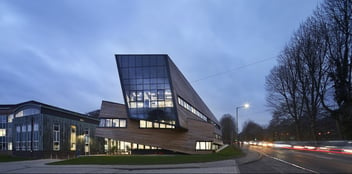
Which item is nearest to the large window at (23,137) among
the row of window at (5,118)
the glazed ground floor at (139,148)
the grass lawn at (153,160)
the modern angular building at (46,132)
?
the modern angular building at (46,132)

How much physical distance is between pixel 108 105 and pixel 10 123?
104ft

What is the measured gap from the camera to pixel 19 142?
173ft

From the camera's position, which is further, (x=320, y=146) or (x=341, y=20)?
(x=320, y=146)

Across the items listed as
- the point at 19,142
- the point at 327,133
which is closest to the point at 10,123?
the point at 19,142

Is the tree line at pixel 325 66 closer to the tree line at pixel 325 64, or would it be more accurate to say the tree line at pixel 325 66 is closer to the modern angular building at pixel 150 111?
the tree line at pixel 325 64

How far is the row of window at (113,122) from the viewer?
41312 mm

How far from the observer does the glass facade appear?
131 ft

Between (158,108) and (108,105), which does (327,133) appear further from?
(108,105)

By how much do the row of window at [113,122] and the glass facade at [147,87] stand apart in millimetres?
1928

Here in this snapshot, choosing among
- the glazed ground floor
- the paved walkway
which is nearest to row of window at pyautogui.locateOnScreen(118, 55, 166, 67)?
the glazed ground floor

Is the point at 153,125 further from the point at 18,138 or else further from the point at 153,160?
the point at 18,138

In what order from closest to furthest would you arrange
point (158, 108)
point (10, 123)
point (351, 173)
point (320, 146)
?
point (351, 173) → point (320, 146) → point (158, 108) → point (10, 123)

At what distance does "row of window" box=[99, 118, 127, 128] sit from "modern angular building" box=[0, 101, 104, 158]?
7.95m

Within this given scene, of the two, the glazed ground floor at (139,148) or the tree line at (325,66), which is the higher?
the tree line at (325,66)
